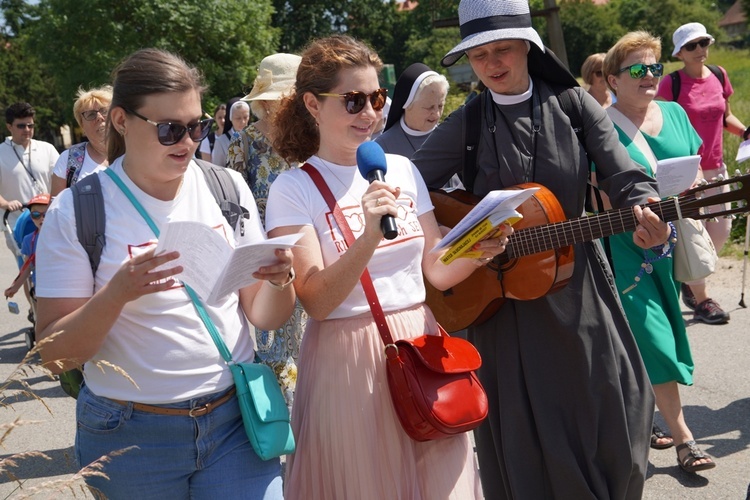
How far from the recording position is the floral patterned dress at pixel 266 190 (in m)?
5.34

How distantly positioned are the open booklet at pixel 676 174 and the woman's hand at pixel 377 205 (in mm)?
2012

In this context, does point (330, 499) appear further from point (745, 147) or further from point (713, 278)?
point (713, 278)

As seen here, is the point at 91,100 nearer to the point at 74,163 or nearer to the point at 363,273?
the point at 74,163

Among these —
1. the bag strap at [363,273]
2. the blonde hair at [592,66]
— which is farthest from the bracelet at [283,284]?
the blonde hair at [592,66]

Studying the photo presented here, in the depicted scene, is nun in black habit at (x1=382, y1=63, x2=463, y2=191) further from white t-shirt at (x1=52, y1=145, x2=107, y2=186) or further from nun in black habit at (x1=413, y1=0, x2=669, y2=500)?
nun in black habit at (x1=413, y1=0, x2=669, y2=500)

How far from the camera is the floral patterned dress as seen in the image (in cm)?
534

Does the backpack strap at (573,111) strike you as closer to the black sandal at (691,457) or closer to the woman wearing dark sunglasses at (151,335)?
the woman wearing dark sunglasses at (151,335)

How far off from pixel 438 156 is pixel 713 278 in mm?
6243

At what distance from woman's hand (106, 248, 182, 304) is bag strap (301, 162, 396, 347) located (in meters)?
0.72

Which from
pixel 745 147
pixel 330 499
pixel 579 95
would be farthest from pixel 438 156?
pixel 745 147

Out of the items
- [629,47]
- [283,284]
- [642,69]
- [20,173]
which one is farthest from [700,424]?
[20,173]

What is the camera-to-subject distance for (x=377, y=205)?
8.69 ft

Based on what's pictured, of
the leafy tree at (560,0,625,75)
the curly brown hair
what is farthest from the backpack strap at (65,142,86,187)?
the leafy tree at (560,0,625,75)

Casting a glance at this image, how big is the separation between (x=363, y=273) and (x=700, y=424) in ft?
11.5
